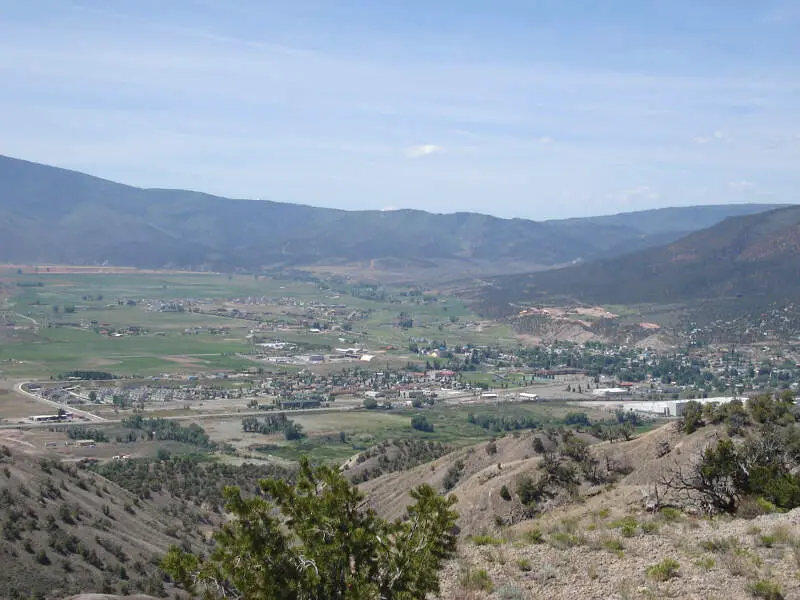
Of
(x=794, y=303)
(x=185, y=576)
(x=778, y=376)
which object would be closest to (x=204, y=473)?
(x=185, y=576)

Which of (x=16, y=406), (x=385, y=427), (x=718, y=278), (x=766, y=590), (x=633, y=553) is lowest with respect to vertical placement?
(x=385, y=427)

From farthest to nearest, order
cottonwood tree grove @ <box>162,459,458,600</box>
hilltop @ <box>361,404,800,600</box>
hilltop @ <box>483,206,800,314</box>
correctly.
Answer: hilltop @ <box>483,206,800,314</box>
hilltop @ <box>361,404,800,600</box>
cottonwood tree grove @ <box>162,459,458,600</box>

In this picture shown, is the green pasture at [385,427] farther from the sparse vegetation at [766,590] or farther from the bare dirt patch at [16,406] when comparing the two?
the sparse vegetation at [766,590]

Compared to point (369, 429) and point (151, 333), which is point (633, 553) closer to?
point (369, 429)

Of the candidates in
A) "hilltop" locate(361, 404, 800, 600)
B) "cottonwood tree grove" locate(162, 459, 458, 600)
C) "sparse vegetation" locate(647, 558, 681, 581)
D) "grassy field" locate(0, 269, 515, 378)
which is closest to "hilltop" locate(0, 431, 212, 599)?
"hilltop" locate(361, 404, 800, 600)

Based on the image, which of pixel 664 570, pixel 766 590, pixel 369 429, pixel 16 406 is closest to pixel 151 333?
pixel 16 406

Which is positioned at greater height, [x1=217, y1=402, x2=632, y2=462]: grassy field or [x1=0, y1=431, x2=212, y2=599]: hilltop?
[x1=0, y1=431, x2=212, y2=599]: hilltop

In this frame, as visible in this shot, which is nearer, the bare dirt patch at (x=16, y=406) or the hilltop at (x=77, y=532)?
the hilltop at (x=77, y=532)

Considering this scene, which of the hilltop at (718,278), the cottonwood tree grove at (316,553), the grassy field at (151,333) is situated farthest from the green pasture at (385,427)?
the hilltop at (718,278)

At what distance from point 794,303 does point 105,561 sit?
13702 cm

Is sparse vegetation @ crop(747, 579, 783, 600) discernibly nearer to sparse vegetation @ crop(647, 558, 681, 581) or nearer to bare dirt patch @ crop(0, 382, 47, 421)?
sparse vegetation @ crop(647, 558, 681, 581)

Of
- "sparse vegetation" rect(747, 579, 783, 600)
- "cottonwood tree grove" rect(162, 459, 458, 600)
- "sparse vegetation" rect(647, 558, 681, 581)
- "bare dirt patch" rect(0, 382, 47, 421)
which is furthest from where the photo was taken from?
"bare dirt patch" rect(0, 382, 47, 421)

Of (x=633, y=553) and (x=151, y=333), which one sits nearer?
(x=633, y=553)

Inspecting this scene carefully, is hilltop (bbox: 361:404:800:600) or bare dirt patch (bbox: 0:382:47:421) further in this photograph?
bare dirt patch (bbox: 0:382:47:421)
